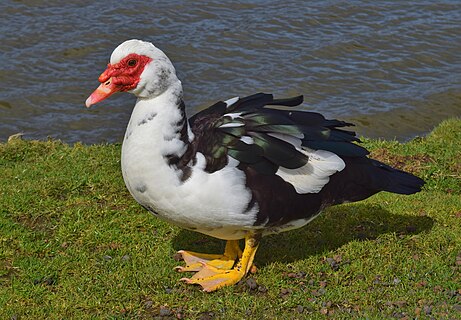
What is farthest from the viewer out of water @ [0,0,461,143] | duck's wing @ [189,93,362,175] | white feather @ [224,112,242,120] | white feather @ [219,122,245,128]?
water @ [0,0,461,143]

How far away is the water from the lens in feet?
33.9

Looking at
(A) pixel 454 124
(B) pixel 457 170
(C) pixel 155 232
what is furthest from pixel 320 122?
(A) pixel 454 124

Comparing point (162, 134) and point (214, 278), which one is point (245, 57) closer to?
point (214, 278)

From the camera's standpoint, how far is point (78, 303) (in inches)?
189

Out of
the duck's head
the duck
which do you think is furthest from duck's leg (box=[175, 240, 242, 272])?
the duck's head

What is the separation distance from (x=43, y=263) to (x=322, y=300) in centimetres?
196

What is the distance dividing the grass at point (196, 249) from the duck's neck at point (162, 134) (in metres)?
0.93

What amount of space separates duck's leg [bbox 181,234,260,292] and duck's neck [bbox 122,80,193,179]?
0.84 m

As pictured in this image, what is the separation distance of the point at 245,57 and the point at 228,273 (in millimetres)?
6945

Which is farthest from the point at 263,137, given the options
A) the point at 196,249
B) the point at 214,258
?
the point at 196,249

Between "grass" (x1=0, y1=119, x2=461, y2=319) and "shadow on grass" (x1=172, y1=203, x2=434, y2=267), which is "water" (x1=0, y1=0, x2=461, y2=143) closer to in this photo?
"grass" (x1=0, y1=119, x2=461, y2=319)

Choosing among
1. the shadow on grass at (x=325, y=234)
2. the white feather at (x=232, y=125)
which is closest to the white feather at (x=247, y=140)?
the white feather at (x=232, y=125)

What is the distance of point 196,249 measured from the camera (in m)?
5.66

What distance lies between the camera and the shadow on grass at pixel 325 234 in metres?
5.51
